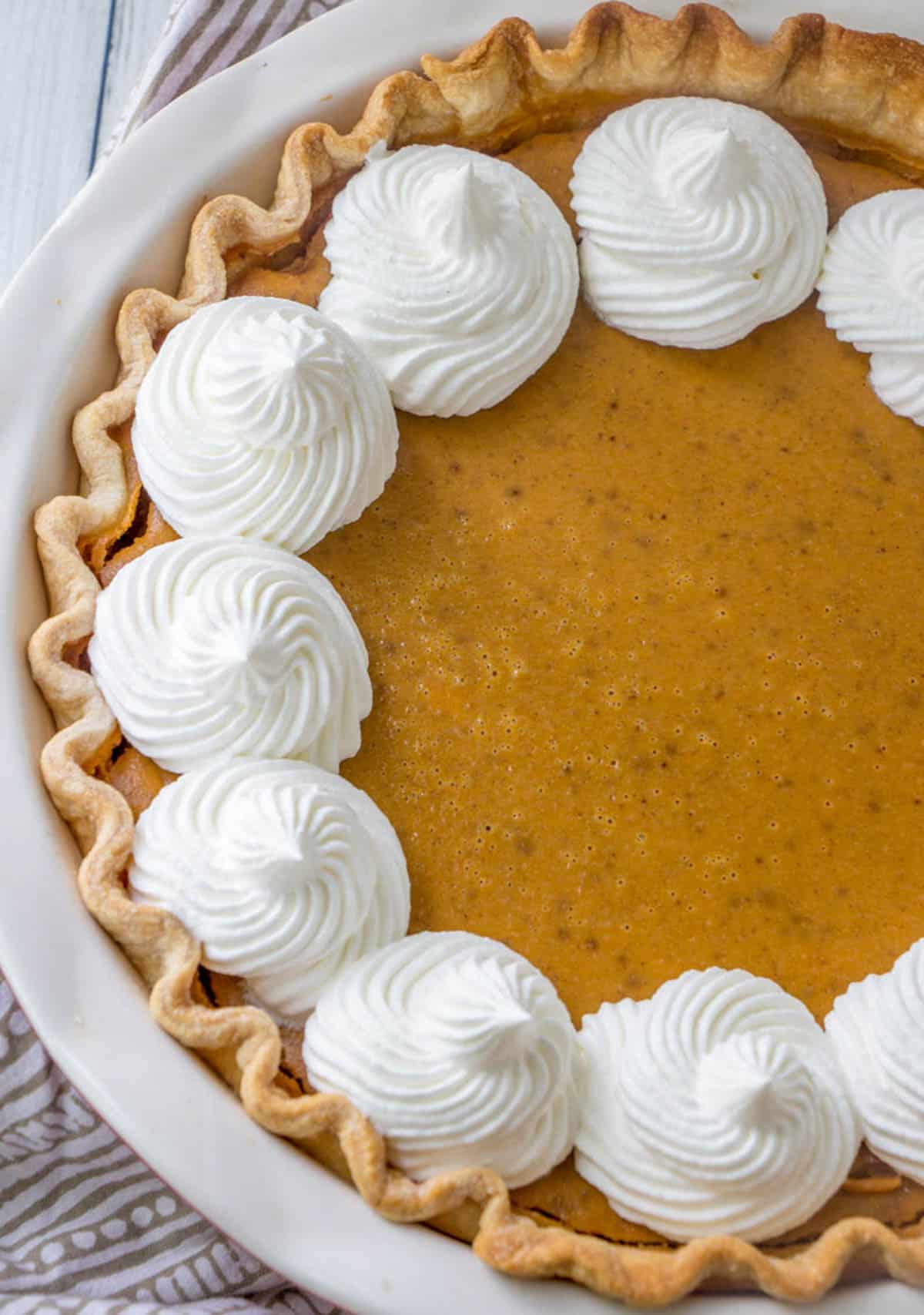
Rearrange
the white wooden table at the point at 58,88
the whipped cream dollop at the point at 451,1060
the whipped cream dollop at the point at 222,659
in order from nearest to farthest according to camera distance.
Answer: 1. the whipped cream dollop at the point at 451,1060
2. the whipped cream dollop at the point at 222,659
3. the white wooden table at the point at 58,88

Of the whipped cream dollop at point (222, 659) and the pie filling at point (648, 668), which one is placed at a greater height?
the whipped cream dollop at point (222, 659)

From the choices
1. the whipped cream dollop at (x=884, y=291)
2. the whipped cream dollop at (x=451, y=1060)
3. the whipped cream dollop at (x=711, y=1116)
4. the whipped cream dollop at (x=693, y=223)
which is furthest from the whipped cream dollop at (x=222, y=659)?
the whipped cream dollop at (x=884, y=291)

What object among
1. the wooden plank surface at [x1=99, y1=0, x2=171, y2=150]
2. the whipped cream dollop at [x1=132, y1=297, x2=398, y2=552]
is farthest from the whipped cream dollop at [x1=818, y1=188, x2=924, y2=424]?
the wooden plank surface at [x1=99, y1=0, x2=171, y2=150]

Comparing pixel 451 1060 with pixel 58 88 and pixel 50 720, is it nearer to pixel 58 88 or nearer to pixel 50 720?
pixel 50 720

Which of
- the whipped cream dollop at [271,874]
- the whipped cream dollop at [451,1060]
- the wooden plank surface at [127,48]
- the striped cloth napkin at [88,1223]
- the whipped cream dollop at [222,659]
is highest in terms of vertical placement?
the wooden plank surface at [127,48]

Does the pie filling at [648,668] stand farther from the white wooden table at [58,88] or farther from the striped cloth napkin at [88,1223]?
the white wooden table at [58,88]

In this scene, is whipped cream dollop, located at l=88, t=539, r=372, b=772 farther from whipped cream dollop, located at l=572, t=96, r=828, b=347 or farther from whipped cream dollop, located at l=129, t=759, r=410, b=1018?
whipped cream dollop, located at l=572, t=96, r=828, b=347

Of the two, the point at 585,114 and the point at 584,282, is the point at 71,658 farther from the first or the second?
the point at 585,114

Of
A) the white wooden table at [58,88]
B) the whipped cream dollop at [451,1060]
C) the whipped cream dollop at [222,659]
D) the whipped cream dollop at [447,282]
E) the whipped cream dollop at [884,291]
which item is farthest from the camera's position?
the white wooden table at [58,88]

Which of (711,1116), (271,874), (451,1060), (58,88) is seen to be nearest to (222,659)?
(271,874)
